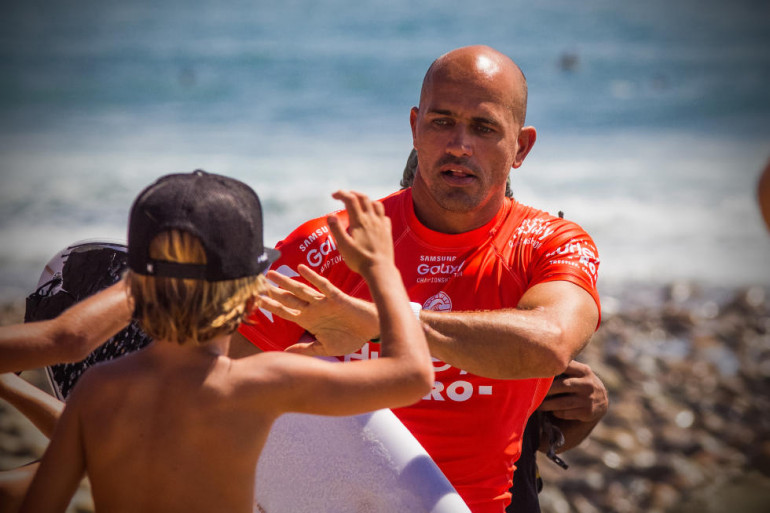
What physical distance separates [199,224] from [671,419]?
6.11 m

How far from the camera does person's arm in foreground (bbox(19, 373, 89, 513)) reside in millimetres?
1939

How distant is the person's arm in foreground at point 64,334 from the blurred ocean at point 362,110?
327 inches

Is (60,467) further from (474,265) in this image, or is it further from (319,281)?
(474,265)

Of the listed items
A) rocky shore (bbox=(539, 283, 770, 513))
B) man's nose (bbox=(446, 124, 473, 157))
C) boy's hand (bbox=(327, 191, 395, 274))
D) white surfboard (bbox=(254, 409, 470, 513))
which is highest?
man's nose (bbox=(446, 124, 473, 157))

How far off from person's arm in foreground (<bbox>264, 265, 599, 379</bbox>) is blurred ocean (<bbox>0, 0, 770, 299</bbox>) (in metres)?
8.35

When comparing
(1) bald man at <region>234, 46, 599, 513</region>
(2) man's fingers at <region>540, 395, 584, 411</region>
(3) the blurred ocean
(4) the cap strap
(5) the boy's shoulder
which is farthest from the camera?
(3) the blurred ocean

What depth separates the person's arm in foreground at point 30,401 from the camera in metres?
2.63

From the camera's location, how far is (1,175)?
15844 millimetres

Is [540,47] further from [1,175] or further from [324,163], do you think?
[1,175]

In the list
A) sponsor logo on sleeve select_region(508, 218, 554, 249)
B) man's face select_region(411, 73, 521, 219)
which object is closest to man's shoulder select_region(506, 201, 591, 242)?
sponsor logo on sleeve select_region(508, 218, 554, 249)

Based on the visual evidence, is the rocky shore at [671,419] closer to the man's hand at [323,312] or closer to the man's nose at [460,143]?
the man's hand at [323,312]

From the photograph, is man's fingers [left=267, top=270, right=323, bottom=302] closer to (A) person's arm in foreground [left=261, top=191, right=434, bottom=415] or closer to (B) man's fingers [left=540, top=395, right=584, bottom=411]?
(A) person's arm in foreground [left=261, top=191, right=434, bottom=415]

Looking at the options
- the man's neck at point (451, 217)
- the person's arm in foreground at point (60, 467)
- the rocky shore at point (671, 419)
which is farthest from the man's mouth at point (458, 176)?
the rocky shore at point (671, 419)

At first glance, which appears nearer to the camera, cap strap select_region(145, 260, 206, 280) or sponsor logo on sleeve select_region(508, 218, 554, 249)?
cap strap select_region(145, 260, 206, 280)
